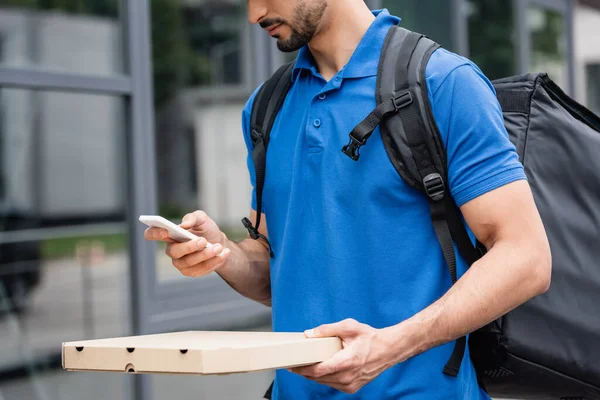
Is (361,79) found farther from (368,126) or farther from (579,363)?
(579,363)

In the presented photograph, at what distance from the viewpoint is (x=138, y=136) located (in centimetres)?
353

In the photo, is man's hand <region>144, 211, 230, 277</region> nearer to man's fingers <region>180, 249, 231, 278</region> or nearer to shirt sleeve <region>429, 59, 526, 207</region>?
man's fingers <region>180, 249, 231, 278</region>

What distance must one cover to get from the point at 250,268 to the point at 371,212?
431 millimetres

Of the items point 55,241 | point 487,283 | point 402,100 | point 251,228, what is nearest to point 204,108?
point 251,228

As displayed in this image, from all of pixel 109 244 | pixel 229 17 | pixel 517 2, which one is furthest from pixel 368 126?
pixel 109 244

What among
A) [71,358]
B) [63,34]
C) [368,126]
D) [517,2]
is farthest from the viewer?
[63,34]

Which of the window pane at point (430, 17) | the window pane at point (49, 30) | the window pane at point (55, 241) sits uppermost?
the window pane at point (49, 30)

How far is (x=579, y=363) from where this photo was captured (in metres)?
1.93

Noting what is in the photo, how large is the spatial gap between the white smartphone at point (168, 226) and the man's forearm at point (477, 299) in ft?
1.40

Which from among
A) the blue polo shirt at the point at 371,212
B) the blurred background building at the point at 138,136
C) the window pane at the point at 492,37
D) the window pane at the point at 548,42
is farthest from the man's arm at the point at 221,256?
the window pane at the point at 548,42

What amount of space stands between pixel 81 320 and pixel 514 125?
22.9ft

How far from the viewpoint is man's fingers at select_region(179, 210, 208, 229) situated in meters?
1.88

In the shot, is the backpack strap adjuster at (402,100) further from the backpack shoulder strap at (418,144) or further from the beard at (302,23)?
the beard at (302,23)

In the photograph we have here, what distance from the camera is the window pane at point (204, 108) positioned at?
4816 millimetres
